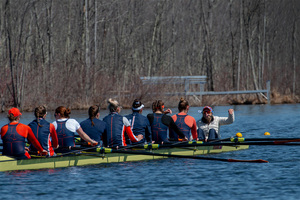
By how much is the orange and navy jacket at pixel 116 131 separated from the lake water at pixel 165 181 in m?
0.53

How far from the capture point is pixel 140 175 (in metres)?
11.5

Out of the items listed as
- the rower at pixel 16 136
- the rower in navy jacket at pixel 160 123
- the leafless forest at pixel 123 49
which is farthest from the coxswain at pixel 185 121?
the leafless forest at pixel 123 49

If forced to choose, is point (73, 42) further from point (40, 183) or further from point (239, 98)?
point (40, 183)

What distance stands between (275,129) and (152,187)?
13366 millimetres

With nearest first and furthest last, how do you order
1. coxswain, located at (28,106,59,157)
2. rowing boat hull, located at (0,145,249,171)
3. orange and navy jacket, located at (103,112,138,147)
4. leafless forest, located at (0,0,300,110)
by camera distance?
1. coxswain, located at (28,106,59,157)
2. rowing boat hull, located at (0,145,249,171)
3. orange and navy jacket, located at (103,112,138,147)
4. leafless forest, located at (0,0,300,110)

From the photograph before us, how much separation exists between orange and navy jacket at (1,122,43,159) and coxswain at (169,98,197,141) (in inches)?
151

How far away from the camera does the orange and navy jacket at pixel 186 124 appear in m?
13.8

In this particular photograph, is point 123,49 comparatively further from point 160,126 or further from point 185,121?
point 160,126

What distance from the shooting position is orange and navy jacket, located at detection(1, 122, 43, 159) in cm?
1098

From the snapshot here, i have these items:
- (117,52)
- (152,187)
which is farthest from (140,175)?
(117,52)

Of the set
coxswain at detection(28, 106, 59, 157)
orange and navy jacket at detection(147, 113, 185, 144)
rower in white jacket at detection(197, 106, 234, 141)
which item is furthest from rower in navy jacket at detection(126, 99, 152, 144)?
coxswain at detection(28, 106, 59, 157)

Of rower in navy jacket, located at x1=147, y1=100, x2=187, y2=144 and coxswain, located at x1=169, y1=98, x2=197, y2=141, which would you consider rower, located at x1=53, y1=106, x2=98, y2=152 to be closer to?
rower in navy jacket, located at x1=147, y1=100, x2=187, y2=144

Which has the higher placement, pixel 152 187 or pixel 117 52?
pixel 117 52

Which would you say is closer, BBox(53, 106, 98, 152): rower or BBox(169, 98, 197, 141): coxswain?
BBox(53, 106, 98, 152): rower
